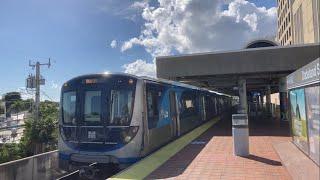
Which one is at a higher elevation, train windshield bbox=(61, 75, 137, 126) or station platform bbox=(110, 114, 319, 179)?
train windshield bbox=(61, 75, 137, 126)

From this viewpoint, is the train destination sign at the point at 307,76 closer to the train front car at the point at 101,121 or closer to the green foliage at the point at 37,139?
the train front car at the point at 101,121

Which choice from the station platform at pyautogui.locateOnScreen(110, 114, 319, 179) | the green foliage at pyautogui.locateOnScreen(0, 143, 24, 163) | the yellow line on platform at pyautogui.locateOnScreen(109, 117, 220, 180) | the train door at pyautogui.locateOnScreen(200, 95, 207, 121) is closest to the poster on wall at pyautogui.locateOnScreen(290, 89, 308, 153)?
the station platform at pyautogui.locateOnScreen(110, 114, 319, 179)

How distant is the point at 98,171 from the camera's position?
11078mm

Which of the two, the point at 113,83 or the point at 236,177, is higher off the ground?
the point at 113,83

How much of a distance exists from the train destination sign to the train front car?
4040 mm

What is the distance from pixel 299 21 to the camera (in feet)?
227

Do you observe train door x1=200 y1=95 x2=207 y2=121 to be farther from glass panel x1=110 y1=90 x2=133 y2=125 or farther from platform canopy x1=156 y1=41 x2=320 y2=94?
glass panel x1=110 y1=90 x2=133 y2=125

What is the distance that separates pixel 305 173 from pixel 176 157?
4537 millimetres

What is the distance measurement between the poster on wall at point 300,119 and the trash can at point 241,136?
57.0 inches

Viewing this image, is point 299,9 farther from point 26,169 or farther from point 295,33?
point 26,169

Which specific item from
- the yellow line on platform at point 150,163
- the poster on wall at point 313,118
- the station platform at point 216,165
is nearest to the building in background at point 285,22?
the yellow line on platform at point 150,163

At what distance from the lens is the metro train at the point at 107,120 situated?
1052 cm

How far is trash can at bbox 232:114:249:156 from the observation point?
11092 mm

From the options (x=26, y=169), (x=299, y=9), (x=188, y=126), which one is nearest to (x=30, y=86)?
(x=188, y=126)
